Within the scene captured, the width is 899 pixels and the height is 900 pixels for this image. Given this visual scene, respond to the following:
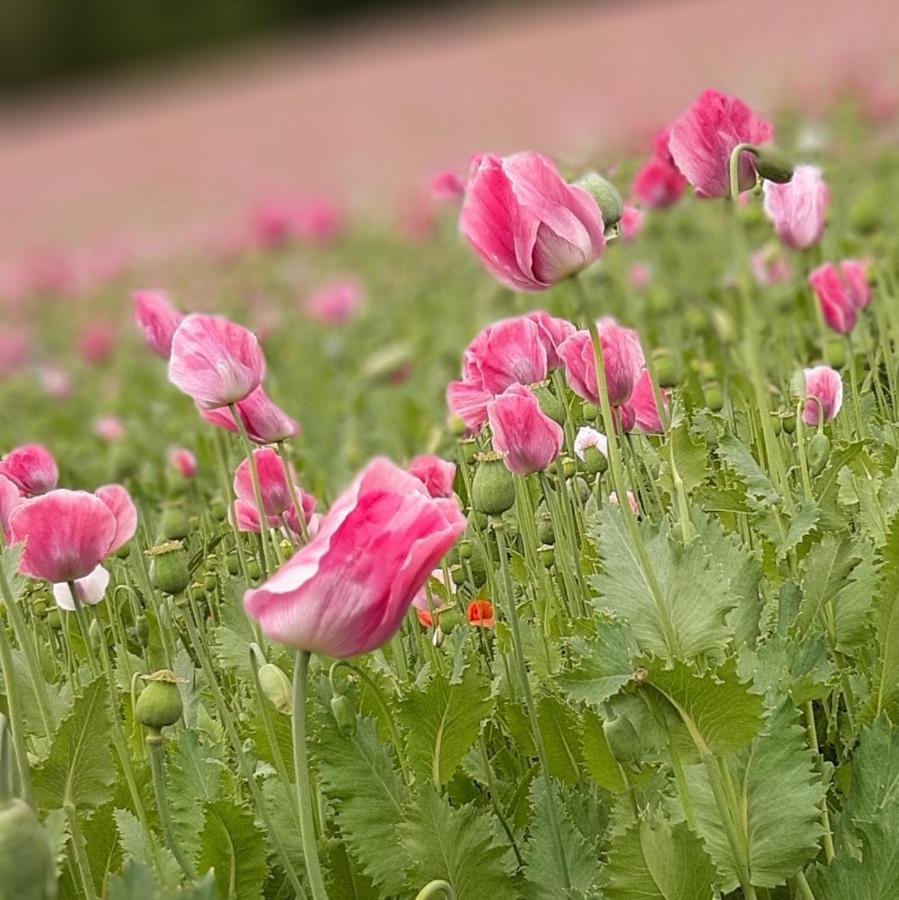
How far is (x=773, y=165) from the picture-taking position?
1.04 m

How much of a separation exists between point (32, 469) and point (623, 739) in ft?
1.97

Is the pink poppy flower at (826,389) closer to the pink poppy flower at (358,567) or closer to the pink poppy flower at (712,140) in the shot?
the pink poppy flower at (712,140)

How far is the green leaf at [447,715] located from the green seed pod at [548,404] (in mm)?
250

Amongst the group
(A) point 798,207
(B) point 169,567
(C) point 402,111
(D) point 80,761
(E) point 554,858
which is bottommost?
(E) point 554,858

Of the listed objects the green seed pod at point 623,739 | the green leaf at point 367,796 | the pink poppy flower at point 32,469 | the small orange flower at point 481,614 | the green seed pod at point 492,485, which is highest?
the pink poppy flower at point 32,469

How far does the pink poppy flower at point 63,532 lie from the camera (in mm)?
1090

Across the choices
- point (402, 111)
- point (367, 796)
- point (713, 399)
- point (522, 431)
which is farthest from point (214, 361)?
point (402, 111)

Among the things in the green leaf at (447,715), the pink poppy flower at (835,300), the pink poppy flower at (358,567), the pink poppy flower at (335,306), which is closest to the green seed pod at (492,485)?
the green leaf at (447,715)

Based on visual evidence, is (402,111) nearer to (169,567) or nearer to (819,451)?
(819,451)

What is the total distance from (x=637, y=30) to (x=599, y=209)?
12.2 m

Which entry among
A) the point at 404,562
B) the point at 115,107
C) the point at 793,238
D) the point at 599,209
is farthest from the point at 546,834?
the point at 115,107

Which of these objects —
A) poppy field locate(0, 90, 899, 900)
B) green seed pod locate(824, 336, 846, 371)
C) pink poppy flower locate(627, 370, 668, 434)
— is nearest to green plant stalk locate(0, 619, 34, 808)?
poppy field locate(0, 90, 899, 900)

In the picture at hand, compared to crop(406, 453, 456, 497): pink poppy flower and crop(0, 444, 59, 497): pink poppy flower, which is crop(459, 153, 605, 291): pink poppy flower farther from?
crop(0, 444, 59, 497): pink poppy flower

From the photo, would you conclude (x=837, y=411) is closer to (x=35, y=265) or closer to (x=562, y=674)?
(x=562, y=674)
